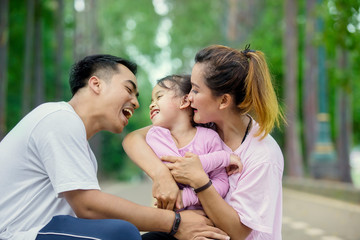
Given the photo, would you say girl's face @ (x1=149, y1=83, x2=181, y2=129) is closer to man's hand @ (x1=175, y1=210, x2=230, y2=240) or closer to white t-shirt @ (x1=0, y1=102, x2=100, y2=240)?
white t-shirt @ (x1=0, y1=102, x2=100, y2=240)

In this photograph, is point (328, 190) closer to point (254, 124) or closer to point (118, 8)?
point (254, 124)

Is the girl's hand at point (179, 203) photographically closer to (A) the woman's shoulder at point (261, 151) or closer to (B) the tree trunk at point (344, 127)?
(A) the woman's shoulder at point (261, 151)

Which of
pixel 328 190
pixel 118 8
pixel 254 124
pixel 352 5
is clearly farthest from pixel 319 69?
pixel 118 8

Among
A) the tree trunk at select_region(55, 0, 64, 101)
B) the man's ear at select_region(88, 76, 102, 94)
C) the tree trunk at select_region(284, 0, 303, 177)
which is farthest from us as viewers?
the tree trunk at select_region(55, 0, 64, 101)

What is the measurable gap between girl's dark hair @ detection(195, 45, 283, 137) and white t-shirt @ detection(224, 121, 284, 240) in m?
0.14

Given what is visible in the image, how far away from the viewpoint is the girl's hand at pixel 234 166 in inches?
131

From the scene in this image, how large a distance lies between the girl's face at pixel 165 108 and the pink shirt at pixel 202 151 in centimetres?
7

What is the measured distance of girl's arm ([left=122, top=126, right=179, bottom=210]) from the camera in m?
3.29

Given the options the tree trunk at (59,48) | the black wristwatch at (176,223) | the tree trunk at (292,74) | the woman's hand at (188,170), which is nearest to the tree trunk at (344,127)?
the tree trunk at (292,74)

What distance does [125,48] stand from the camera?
124ft

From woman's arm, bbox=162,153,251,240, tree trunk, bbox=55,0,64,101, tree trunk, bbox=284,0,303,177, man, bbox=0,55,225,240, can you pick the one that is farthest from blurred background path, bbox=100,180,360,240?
tree trunk, bbox=55,0,64,101

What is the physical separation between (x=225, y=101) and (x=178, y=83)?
446mm

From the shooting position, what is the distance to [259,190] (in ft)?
10.6

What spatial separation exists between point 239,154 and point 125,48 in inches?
1383
